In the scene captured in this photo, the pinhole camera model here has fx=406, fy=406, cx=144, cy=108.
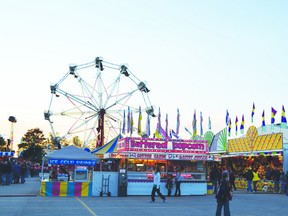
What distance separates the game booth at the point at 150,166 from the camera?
21.9m

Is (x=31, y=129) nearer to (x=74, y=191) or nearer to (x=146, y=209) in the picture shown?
(x=74, y=191)

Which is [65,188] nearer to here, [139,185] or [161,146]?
[139,185]

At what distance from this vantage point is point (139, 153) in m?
23.0

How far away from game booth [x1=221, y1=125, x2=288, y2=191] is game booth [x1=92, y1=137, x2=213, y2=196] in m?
5.62

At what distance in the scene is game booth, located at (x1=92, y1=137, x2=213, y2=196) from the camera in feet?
71.8

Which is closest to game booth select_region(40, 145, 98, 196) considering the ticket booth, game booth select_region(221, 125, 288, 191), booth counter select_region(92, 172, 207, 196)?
booth counter select_region(92, 172, 207, 196)

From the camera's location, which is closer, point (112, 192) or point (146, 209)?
point (146, 209)

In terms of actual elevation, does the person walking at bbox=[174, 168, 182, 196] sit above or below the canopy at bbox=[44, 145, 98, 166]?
below

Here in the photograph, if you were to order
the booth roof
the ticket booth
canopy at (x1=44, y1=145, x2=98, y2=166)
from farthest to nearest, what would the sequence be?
the booth roof, canopy at (x1=44, y1=145, x2=98, y2=166), the ticket booth

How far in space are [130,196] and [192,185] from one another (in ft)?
12.8

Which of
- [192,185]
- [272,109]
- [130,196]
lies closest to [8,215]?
[130,196]

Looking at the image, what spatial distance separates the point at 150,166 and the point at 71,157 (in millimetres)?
Answer: 4639

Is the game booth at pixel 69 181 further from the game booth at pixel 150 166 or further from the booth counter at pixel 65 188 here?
the game booth at pixel 150 166

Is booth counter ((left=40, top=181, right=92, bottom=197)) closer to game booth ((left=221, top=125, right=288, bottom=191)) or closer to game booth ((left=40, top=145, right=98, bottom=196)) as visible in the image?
game booth ((left=40, top=145, right=98, bottom=196))
